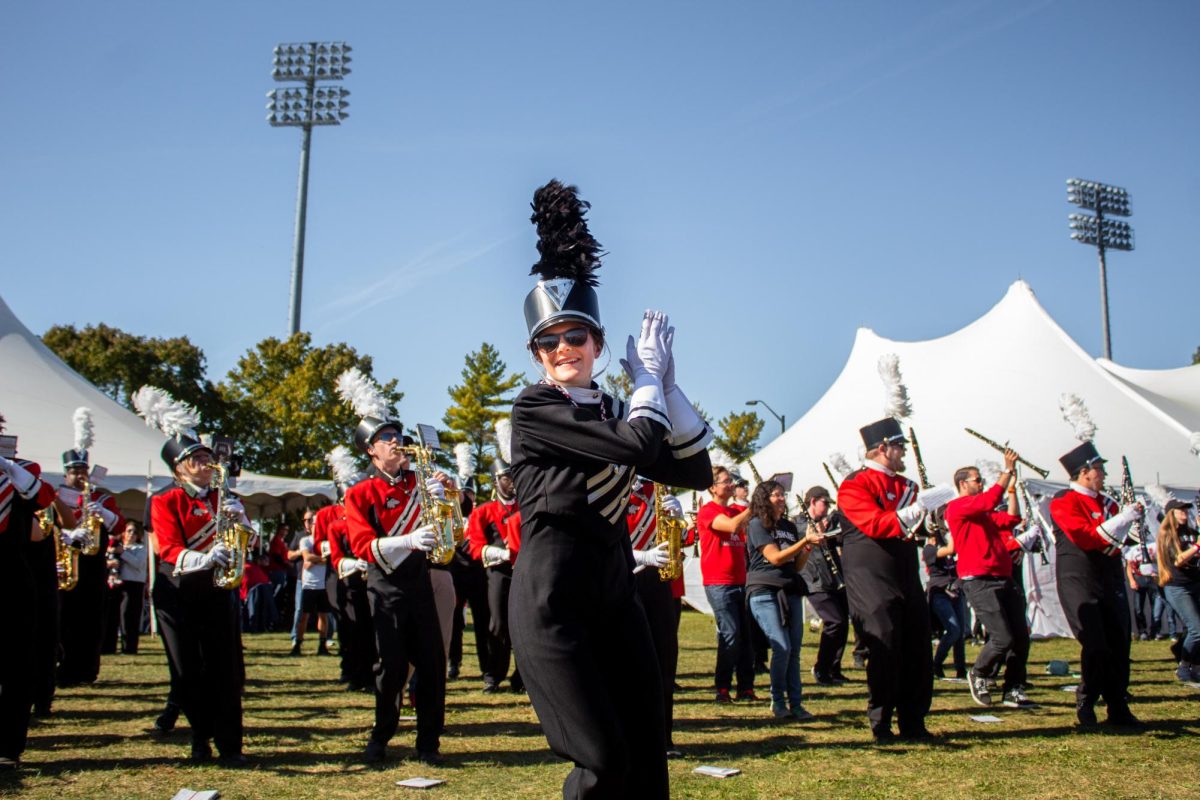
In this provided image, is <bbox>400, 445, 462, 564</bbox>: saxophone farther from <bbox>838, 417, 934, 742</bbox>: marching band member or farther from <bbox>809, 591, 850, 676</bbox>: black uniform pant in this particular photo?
<bbox>809, 591, 850, 676</bbox>: black uniform pant

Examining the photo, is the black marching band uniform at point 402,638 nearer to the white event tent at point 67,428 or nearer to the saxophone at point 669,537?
the saxophone at point 669,537

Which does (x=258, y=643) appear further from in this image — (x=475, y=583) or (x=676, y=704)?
(x=676, y=704)

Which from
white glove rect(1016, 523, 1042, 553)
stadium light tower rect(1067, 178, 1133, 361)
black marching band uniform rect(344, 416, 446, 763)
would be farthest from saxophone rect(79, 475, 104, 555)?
stadium light tower rect(1067, 178, 1133, 361)

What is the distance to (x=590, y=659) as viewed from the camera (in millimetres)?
3639

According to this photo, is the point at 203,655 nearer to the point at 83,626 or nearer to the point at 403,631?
the point at 403,631

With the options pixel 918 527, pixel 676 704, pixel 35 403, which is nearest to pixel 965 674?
pixel 676 704

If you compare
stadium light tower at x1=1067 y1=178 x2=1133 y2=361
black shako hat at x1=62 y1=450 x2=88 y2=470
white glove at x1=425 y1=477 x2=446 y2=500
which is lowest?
white glove at x1=425 y1=477 x2=446 y2=500

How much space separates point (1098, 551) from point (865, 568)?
7.01ft

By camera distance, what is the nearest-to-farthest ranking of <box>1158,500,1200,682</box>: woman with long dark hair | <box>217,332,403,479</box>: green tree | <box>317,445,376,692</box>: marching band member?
<box>1158,500,1200,682</box>: woman with long dark hair
<box>317,445,376,692</box>: marching band member
<box>217,332,403,479</box>: green tree

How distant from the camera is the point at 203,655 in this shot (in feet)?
23.7

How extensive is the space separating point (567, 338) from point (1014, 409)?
70.1 feet

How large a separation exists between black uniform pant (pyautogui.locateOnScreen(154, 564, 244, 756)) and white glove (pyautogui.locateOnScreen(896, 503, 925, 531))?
5.08m

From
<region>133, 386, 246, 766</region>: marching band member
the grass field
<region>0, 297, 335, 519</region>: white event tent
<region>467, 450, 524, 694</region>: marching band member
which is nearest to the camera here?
the grass field

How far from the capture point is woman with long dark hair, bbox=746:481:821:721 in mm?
9383
